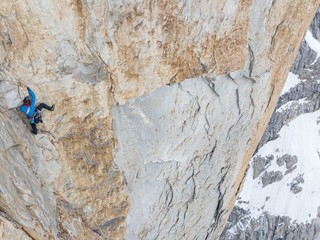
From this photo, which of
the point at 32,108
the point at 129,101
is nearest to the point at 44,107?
the point at 32,108

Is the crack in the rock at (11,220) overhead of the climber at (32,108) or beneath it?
beneath

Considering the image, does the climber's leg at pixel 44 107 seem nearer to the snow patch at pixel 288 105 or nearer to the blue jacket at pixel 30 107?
the blue jacket at pixel 30 107

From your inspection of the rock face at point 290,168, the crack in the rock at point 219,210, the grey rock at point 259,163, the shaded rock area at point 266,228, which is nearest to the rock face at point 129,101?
the crack in the rock at point 219,210

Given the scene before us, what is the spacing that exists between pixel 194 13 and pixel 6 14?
3.96m

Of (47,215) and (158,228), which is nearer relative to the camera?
(47,215)

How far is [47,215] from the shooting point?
9.29 metres

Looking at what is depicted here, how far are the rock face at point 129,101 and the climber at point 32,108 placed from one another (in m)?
0.19

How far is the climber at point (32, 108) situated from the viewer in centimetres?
767

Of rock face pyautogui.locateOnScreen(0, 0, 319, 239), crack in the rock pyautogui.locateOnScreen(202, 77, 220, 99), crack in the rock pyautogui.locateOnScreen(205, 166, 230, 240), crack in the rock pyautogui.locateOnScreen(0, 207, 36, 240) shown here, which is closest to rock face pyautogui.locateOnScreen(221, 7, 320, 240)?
crack in the rock pyautogui.locateOnScreen(205, 166, 230, 240)

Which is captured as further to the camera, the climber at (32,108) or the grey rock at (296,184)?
the grey rock at (296,184)

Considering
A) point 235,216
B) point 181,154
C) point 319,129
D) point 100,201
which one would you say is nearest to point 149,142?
point 181,154

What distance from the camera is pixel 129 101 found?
30.2 ft

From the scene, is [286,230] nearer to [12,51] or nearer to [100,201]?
[100,201]

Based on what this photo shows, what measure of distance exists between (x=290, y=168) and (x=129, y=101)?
32634mm
